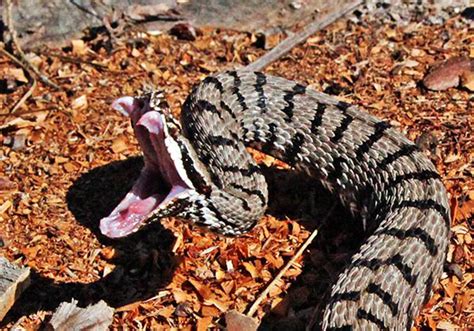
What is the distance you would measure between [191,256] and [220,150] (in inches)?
28.9

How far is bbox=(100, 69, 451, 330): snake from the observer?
474cm

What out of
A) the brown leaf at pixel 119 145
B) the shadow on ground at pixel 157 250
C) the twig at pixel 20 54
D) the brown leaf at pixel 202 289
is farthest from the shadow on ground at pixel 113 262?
the twig at pixel 20 54

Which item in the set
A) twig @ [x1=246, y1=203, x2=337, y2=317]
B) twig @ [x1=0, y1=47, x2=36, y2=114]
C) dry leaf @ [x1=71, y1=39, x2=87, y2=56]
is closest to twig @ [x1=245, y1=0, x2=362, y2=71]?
dry leaf @ [x1=71, y1=39, x2=87, y2=56]

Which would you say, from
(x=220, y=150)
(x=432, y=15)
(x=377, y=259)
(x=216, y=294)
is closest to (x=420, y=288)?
(x=377, y=259)

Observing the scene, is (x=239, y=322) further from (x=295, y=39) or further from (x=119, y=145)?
(x=295, y=39)

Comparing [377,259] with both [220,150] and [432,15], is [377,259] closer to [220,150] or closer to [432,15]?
[220,150]

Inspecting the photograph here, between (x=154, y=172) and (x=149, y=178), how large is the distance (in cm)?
5

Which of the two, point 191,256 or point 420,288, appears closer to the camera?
point 420,288

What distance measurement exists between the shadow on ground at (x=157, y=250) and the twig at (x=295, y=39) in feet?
3.97

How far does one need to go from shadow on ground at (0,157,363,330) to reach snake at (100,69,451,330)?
193 mm

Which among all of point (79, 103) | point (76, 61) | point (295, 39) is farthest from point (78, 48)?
point (295, 39)

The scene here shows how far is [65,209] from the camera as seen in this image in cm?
593

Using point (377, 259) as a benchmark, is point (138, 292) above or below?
below

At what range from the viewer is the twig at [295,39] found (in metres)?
7.14
